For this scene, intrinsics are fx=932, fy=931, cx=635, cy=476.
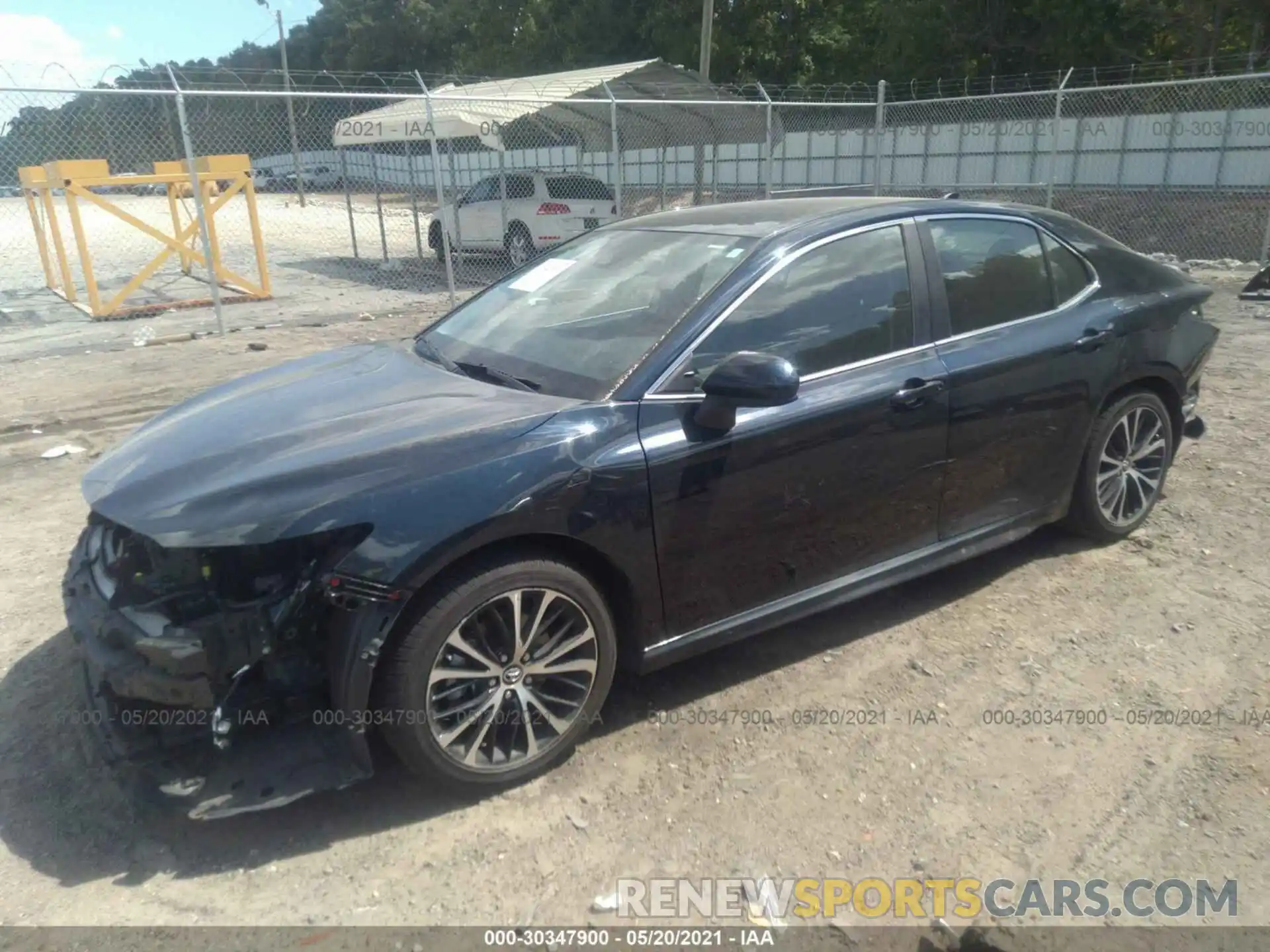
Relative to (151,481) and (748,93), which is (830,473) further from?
(748,93)

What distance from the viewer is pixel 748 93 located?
1150 inches

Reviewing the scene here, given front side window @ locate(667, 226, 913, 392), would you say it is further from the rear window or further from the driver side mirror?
the rear window

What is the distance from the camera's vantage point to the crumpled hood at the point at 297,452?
2.54 metres

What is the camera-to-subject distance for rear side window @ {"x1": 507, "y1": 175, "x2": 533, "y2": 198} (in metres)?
14.8

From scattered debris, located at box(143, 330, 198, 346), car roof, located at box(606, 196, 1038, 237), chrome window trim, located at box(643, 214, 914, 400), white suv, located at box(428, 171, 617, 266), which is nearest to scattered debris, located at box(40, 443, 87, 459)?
scattered debris, located at box(143, 330, 198, 346)

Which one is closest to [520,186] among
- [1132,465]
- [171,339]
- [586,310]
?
[171,339]

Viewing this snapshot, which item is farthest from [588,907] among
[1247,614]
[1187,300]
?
[1187,300]

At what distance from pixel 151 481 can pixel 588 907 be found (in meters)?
1.75

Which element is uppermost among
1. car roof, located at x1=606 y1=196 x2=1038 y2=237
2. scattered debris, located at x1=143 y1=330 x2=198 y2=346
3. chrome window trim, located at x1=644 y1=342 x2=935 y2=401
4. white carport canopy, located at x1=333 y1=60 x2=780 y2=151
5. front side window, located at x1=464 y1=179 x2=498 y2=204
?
white carport canopy, located at x1=333 y1=60 x2=780 y2=151

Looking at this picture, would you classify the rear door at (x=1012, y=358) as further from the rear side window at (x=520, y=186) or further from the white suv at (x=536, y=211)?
the rear side window at (x=520, y=186)

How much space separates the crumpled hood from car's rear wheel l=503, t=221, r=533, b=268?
1189 centimetres

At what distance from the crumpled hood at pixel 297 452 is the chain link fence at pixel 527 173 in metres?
5.97

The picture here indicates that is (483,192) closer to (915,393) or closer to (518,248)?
(518,248)

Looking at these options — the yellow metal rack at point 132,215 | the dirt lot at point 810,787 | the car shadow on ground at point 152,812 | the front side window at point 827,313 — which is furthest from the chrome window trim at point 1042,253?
the yellow metal rack at point 132,215
